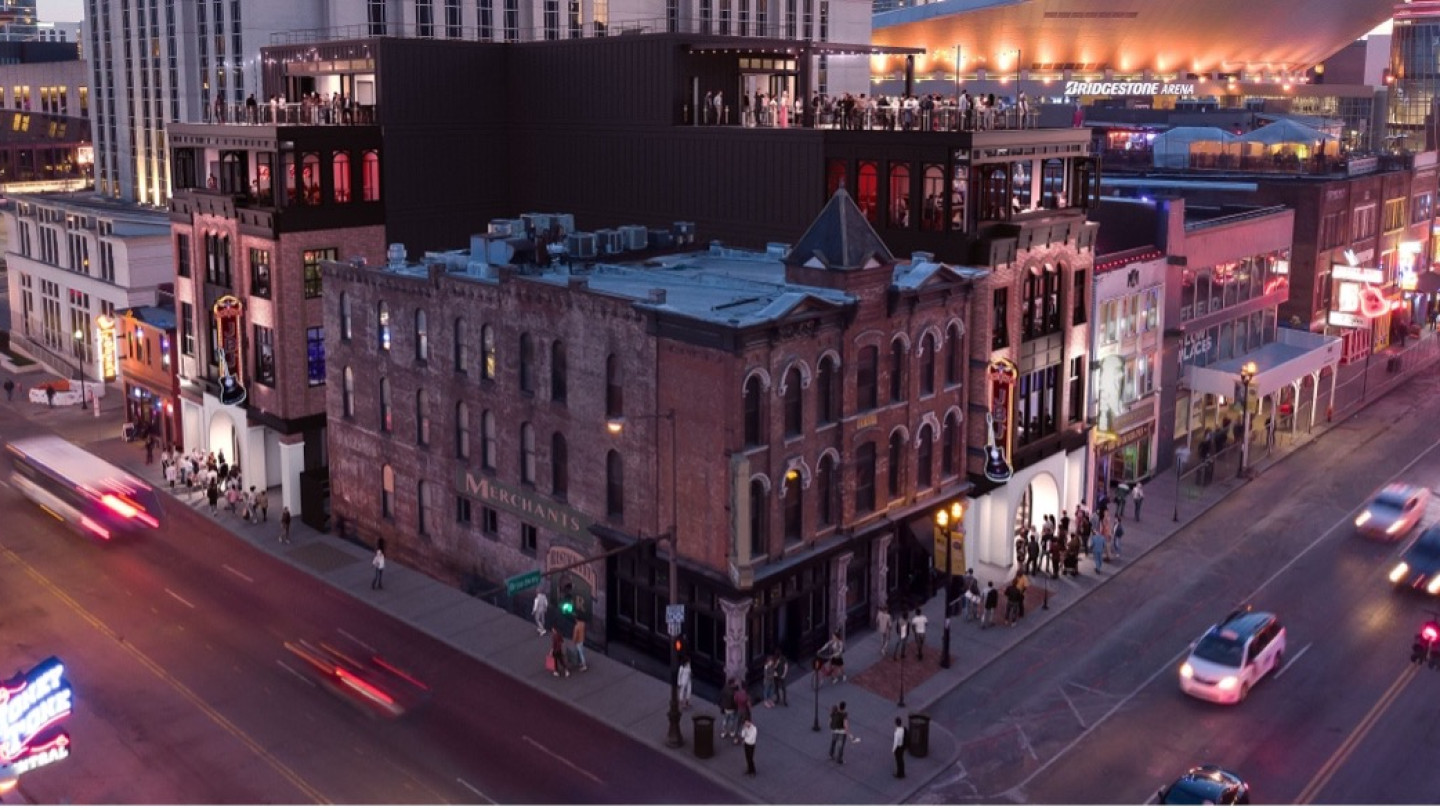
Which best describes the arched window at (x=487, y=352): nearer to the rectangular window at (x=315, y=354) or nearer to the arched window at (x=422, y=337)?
the arched window at (x=422, y=337)

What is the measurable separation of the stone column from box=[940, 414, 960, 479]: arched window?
33.0 feet

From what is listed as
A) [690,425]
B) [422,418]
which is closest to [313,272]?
[422,418]

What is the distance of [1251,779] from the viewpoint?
106 feet

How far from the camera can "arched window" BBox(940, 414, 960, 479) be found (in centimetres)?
4347

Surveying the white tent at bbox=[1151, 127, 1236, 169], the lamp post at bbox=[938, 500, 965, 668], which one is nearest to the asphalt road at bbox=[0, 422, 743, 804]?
the lamp post at bbox=[938, 500, 965, 668]

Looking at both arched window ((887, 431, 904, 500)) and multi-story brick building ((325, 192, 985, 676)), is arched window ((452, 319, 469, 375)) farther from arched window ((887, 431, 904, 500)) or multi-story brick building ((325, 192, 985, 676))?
arched window ((887, 431, 904, 500))

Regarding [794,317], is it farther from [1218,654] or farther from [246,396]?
[246,396]

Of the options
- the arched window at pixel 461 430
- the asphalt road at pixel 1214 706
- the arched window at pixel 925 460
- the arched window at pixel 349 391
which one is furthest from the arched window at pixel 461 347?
the asphalt road at pixel 1214 706

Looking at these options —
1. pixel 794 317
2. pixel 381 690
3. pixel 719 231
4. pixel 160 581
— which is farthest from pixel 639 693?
pixel 719 231

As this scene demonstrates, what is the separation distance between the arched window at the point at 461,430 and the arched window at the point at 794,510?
1266 centimetres

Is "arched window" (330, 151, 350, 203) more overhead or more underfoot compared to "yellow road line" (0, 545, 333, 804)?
more overhead

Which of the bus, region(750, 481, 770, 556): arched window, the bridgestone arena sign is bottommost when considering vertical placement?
the bus

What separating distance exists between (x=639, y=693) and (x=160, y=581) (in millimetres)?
19297

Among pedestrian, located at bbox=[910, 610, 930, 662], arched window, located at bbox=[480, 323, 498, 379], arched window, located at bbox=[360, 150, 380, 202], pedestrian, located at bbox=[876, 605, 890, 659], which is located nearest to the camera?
pedestrian, located at bbox=[910, 610, 930, 662]
